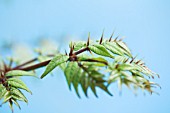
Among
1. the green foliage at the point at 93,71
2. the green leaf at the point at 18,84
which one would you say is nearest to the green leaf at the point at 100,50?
the green foliage at the point at 93,71

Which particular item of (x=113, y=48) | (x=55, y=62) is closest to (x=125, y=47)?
(x=113, y=48)

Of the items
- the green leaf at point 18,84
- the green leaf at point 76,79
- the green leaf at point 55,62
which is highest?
the green leaf at point 18,84

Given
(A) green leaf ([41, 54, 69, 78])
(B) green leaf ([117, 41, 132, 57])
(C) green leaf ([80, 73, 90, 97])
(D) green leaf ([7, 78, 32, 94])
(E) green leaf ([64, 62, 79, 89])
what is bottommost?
(C) green leaf ([80, 73, 90, 97])

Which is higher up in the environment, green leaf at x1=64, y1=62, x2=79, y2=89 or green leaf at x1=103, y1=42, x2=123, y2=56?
green leaf at x1=103, y1=42, x2=123, y2=56

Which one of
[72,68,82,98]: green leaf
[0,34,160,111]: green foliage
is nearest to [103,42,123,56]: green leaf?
[0,34,160,111]: green foliage

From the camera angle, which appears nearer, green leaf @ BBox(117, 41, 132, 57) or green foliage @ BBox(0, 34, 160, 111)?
green foliage @ BBox(0, 34, 160, 111)

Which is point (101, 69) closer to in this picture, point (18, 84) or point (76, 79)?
point (76, 79)

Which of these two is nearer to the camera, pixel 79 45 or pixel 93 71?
pixel 93 71

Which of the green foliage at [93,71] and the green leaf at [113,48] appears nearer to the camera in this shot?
the green foliage at [93,71]

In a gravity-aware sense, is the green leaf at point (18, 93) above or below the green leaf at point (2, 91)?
below

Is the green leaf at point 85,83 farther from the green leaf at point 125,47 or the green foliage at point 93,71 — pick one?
the green leaf at point 125,47

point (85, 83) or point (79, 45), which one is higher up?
point (79, 45)

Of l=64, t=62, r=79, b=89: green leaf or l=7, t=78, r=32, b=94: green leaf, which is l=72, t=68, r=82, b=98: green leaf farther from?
l=7, t=78, r=32, b=94: green leaf
